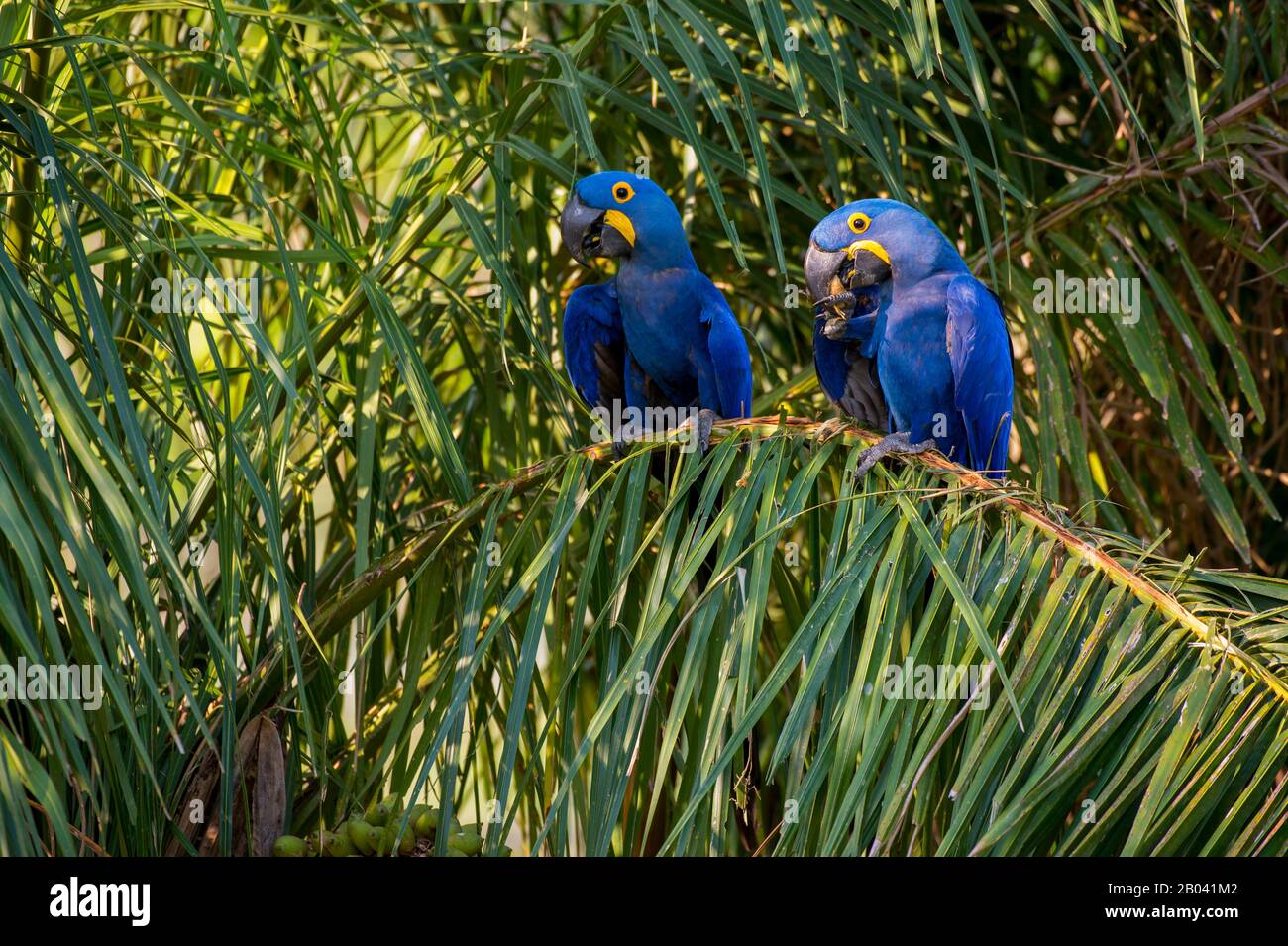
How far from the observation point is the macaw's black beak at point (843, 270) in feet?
9.75

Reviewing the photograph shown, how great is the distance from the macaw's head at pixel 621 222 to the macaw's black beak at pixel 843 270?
1.56ft

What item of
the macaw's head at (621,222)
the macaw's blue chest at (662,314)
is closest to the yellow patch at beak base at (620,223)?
the macaw's head at (621,222)

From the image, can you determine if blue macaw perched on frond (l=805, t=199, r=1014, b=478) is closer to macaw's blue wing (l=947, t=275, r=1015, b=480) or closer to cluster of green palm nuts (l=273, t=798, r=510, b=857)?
macaw's blue wing (l=947, t=275, r=1015, b=480)

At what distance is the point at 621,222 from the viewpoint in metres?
3.25

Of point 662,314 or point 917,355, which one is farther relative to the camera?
point 662,314

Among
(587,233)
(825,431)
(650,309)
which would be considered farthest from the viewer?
(650,309)

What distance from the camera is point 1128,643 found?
1861 mm

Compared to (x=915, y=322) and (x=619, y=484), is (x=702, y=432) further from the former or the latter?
(x=915, y=322)

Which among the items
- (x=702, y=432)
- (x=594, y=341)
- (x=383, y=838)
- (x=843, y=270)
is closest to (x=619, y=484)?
(x=702, y=432)

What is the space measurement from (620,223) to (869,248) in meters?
0.61

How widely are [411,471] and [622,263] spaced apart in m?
0.76

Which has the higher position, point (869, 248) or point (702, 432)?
point (869, 248)

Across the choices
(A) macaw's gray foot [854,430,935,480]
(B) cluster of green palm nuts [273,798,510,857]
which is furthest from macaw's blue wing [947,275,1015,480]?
(B) cluster of green palm nuts [273,798,510,857]

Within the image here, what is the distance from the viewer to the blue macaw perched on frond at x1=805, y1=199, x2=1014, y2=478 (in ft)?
9.83
